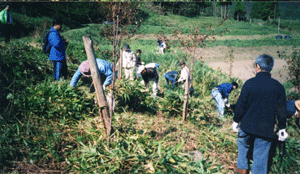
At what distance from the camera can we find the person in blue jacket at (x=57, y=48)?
4062mm

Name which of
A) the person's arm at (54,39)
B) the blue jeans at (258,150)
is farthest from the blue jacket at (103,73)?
the blue jeans at (258,150)

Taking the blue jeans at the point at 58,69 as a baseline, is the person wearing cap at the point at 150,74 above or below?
below

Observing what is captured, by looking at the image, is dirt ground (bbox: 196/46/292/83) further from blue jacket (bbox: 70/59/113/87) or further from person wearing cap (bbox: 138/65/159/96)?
blue jacket (bbox: 70/59/113/87)


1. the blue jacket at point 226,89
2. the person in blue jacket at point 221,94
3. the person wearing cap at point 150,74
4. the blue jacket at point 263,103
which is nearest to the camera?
the blue jacket at point 263,103

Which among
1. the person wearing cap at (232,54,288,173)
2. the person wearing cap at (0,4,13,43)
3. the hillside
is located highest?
the person wearing cap at (0,4,13,43)

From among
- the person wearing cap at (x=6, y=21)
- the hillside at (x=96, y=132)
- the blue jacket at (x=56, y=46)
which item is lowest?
the hillside at (x=96, y=132)

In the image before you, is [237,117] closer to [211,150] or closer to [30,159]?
[211,150]

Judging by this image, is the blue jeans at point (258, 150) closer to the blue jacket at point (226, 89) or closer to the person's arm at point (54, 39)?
the blue jacket at point (226, 89)

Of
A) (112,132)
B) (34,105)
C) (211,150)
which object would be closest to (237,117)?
(211,150)

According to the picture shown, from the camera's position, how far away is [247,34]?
2580 cm

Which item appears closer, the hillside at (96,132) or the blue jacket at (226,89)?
the hillside at (96,132)

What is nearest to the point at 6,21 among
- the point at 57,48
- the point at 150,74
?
the point at 57,48

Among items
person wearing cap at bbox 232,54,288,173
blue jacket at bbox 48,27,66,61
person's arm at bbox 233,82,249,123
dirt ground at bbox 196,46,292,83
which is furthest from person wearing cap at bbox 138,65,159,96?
dirt ground at bbox 196,46,292,83

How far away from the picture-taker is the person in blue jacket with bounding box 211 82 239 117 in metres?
5.09
